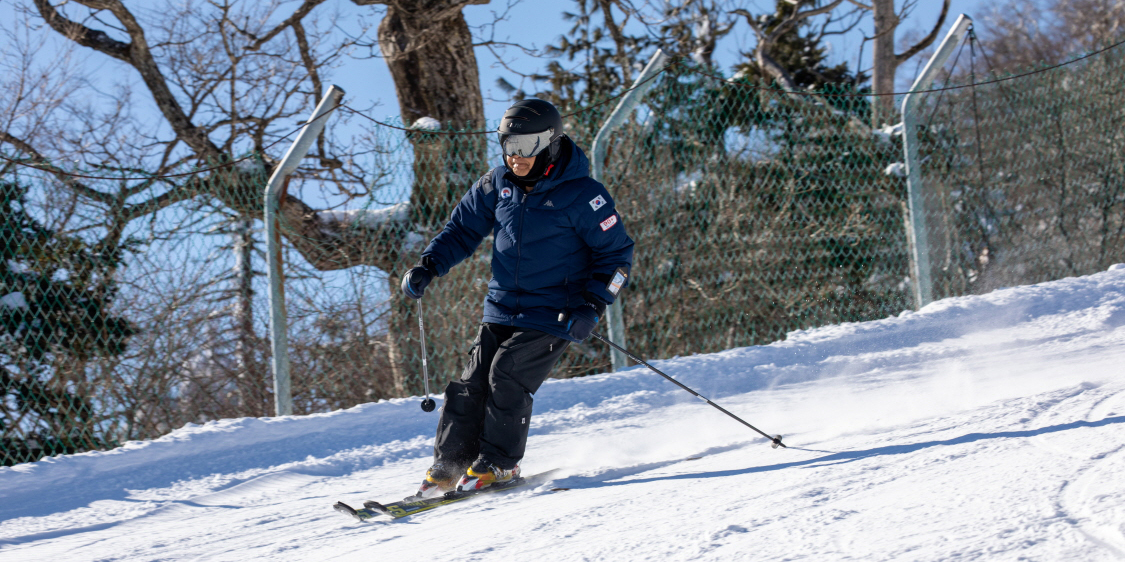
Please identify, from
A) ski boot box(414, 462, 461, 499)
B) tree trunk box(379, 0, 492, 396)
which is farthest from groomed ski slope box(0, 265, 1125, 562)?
tree trunk box(379, 0, 492, 396)

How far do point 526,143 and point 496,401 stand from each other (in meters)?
0.99

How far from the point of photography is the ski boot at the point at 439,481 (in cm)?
306

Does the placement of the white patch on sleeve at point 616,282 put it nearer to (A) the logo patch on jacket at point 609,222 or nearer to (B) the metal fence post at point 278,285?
(A) the logo patch on jacket at point 609,222

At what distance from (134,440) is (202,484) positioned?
0.95m

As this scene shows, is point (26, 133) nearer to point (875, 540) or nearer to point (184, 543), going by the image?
point (184, 543)

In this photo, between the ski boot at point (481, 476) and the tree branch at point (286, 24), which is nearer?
the ski boot at point (481, 476)

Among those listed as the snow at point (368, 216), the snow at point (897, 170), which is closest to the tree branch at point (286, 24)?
the snow at point (368, 216)

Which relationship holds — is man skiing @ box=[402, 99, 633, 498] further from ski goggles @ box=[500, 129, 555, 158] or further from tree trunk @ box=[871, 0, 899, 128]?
tree trunk @ box=[871, 0, 899, 128]

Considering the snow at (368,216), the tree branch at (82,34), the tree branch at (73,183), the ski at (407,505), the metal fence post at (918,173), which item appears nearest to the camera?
the ski at (407,505)

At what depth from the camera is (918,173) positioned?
5727 millimetres

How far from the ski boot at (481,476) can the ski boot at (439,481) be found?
1.6 inches

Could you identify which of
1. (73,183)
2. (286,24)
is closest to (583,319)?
(73,183)

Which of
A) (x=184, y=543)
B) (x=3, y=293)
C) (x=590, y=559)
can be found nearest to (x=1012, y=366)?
(x=590, y=559)

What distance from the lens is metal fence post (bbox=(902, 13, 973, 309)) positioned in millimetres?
5648
